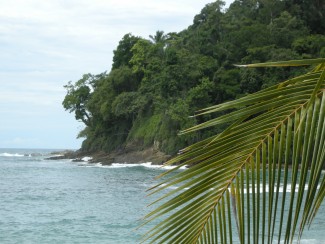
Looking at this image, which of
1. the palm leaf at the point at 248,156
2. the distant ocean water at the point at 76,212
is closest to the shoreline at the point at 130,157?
the distant ocean water at the point at 76,212

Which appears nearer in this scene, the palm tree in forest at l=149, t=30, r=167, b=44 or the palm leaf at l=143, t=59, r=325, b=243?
the palm leaf at l=143, t=59, r=325, b=243

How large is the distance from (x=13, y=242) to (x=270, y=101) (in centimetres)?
1247

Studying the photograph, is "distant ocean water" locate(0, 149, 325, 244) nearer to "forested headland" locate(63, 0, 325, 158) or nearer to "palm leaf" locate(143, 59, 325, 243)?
"palm leaf" locate(143, 59, 325, 243)

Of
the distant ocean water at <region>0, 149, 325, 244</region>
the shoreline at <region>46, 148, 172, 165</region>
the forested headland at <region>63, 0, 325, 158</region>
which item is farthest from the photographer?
the shoreline at <region>46, 148, 172, 165</region>

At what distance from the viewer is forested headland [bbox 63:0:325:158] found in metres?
38.8

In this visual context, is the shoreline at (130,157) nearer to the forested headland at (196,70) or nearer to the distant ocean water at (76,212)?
the forested headland at (196,70)

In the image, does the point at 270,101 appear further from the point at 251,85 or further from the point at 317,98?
the point at 251,85

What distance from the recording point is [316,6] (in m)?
45.0

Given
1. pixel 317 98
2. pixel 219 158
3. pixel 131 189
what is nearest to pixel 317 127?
pixel 317 98

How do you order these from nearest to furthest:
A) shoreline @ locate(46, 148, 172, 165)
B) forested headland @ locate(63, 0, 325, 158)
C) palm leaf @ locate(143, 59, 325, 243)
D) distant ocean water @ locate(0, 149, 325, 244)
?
1. palm leaf @ locate(143, 59, 325, 243)
2. distant ocean water @ locate(0, 149, 325, 244)
3. forested headland @ locate(63, 0, 325, 158)
4. shoreline @ locate(46, 148, 172, 165)

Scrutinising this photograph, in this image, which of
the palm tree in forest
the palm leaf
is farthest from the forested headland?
the palm leaf

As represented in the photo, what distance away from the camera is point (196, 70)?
41.2 metres

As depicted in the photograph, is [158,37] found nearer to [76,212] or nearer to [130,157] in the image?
[130,157]

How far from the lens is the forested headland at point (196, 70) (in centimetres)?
3878
